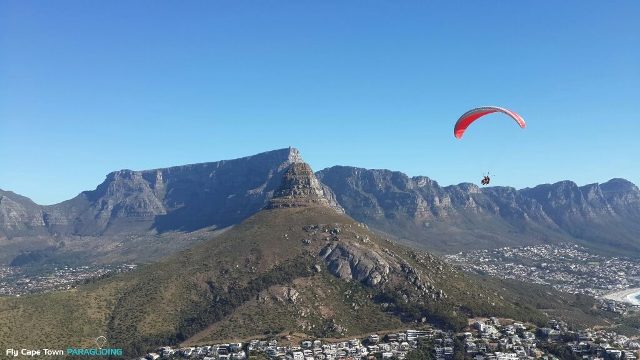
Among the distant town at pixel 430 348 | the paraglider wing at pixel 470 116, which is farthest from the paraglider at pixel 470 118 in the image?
the distant town at pixel 430 348

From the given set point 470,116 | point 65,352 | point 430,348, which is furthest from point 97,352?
point 470,116

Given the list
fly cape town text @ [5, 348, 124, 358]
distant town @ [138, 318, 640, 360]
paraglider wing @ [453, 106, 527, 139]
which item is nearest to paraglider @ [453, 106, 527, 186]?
paraglider wing @ [453, 106, 527, 139]

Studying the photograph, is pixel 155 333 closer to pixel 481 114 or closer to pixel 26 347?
pixel 26 347

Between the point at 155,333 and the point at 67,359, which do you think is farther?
the point at 155,333

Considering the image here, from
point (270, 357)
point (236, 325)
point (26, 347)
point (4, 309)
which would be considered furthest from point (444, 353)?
point (4, 309)

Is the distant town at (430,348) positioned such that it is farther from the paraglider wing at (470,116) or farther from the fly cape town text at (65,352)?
the paraglider wing at (470,116)

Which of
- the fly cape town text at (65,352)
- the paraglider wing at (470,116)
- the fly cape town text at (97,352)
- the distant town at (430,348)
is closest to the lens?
the paraglider wing at (470,116)

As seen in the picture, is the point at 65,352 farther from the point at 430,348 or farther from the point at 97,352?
the point at 430,348

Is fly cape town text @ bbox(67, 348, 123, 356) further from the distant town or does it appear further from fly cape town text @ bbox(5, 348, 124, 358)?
the distant town

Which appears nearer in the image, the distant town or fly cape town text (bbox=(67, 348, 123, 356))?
the distant town
